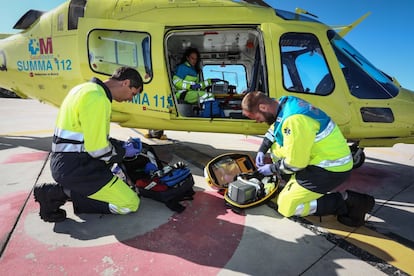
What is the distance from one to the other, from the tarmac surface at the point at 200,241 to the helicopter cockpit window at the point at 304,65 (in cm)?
182

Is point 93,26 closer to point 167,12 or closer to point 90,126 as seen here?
point 167,12

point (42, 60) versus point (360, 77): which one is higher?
point (360, 77)

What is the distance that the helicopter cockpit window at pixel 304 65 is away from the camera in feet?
12.7

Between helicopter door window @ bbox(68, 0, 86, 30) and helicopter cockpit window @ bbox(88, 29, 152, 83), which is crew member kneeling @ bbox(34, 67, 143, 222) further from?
helicopter door window @ bbox(68, 0, 86, 30)

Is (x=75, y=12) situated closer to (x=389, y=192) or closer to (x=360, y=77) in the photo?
(x=360, y=77)

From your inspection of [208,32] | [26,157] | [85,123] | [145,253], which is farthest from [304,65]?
[26,157]

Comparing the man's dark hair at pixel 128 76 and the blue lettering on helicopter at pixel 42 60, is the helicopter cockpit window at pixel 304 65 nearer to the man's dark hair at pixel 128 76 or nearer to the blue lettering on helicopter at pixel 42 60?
the man's dark hair at pixel 128 76

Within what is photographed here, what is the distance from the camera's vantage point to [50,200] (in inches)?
95.8

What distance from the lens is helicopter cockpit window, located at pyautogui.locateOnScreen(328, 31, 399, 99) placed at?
3771mm

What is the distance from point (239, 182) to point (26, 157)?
3.86m

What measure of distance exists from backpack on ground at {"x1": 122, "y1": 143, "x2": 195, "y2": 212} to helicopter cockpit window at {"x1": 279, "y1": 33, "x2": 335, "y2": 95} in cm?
214

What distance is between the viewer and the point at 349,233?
2.51 meters

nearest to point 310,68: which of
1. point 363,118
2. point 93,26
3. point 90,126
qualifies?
point 363,118

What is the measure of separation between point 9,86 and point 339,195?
21.5ft
